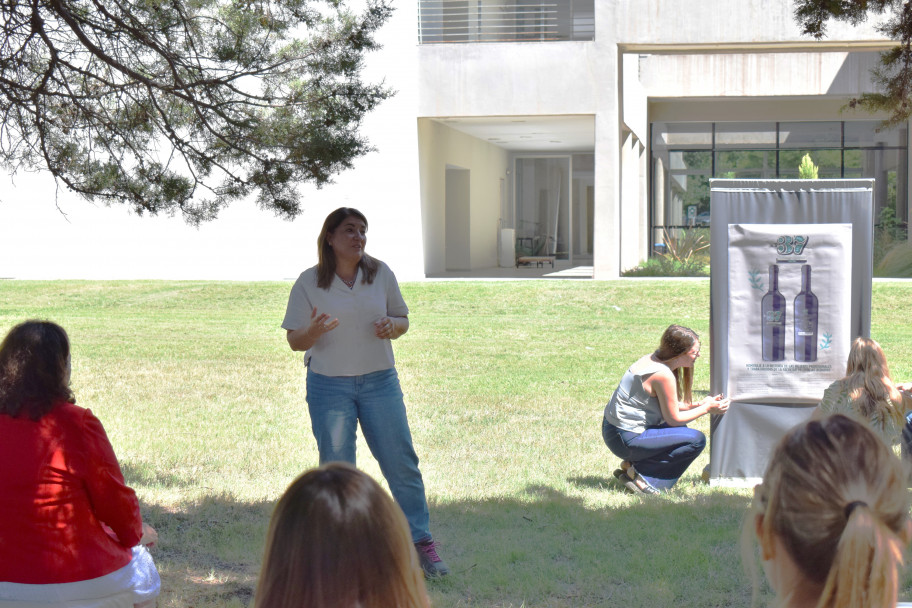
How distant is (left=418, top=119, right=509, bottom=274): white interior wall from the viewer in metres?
23.2

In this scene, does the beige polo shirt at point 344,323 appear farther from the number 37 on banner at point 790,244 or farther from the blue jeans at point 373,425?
the number 37 on banner at point 790,244

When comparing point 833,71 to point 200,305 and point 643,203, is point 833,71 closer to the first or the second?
point 643,203

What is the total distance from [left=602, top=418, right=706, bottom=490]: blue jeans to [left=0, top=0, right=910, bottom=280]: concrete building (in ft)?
46.5

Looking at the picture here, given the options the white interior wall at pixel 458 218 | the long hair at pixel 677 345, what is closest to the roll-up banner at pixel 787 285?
the long hair at pixel 677 345

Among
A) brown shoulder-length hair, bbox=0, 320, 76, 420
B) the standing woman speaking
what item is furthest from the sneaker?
brown shoulder-length hair, bbox=0, 320, 76, 420

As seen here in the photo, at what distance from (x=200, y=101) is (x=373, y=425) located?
257 centimetres

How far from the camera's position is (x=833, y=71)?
27797 mm

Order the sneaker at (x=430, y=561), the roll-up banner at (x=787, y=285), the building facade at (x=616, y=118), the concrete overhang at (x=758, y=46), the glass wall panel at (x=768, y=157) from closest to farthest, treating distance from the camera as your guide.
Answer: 1. the sneaker at (x=430, y=561)
2. the roll-up banner at (x=787, y=285)
3. the concrete overhang at (x=758, y=46)
4. the building facade at (x=616, y=118)
5. the glass wall panel at (x=768, y=157)

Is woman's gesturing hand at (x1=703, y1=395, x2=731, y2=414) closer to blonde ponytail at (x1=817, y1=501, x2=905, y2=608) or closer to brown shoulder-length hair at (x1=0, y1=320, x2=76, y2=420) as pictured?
brown shoulder-length hair at (x1=0, y1=320, x2=76, y2=420)

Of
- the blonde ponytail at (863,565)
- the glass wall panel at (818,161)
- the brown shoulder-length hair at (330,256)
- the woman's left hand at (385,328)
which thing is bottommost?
the blonde ponytail at (863,565)

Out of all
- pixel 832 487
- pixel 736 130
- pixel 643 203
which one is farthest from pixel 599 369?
pixel 736 130

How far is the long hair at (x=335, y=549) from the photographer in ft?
5.23

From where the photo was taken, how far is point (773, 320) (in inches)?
277

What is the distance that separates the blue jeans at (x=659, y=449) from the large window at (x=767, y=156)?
73.8 ft
